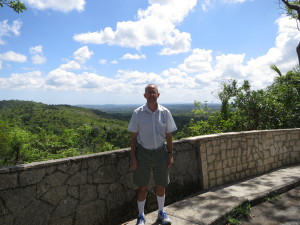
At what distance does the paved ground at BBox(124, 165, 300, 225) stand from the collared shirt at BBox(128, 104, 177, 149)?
95 centimetres

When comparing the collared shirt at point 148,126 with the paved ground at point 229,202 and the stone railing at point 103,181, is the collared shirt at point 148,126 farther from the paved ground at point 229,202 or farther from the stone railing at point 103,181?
the paved ground at point 229,202

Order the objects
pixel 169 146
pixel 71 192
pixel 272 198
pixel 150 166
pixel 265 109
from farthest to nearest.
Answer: pixel 265 109, pixel 272 198, pixel 169 146, pixel 150 166, pixel 71 192

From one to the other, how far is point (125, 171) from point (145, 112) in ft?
3.11

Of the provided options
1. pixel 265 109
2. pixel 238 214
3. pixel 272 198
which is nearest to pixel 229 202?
pixel 238 214

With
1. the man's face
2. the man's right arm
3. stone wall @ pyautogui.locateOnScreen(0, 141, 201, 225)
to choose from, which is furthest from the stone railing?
the man's face

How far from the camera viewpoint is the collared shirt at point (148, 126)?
9.43 ft

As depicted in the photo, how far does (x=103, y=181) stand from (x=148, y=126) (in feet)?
3.00

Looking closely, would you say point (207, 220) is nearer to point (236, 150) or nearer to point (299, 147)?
point (236, 150)

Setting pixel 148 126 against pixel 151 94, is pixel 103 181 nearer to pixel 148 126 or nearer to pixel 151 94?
pixel 148 126

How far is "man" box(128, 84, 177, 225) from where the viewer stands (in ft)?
9.44

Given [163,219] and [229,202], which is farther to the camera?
[229,202]

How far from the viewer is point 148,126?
113 inches

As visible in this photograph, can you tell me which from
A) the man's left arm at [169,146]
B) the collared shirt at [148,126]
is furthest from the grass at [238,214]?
the collared shirt at [148,126]

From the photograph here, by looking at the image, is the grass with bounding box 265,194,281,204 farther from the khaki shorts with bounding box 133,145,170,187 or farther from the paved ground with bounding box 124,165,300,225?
the khaki shorts with bounding box 133,145,170,187
